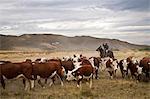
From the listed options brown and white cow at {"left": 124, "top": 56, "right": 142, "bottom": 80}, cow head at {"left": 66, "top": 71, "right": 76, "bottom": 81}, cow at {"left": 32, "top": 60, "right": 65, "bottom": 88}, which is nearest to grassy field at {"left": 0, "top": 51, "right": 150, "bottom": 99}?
cow head at {"left": 66, "top": 71, "right": 76, "bottom": 81}

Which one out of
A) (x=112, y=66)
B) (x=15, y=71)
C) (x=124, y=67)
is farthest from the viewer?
(x=112, y=66)

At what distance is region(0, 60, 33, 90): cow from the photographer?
18.2m

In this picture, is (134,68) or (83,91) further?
(134,68)

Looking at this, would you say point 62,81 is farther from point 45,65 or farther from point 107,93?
point 107,93

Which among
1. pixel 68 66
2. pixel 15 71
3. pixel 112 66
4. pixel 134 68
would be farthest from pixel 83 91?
pixel 112 66

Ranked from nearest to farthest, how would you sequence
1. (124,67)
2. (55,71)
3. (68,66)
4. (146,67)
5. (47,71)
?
(47,71), (55,71), (146,67), (68,66), (124,67)

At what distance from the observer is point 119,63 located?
2536 cm

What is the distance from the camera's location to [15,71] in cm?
1838

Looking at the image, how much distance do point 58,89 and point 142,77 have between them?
562 centimetres

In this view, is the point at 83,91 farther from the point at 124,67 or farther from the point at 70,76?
the point at 124,67

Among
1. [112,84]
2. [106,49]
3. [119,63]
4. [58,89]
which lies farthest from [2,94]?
[106,49]

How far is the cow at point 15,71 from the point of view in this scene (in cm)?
1825

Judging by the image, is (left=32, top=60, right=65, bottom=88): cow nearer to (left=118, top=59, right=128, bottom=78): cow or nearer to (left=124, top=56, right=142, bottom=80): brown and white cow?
(left=124, top=56, right=142, bottom=80): brown and white cow

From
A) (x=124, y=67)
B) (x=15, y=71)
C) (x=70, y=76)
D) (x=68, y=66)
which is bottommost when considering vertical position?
(x=70, y=76)
